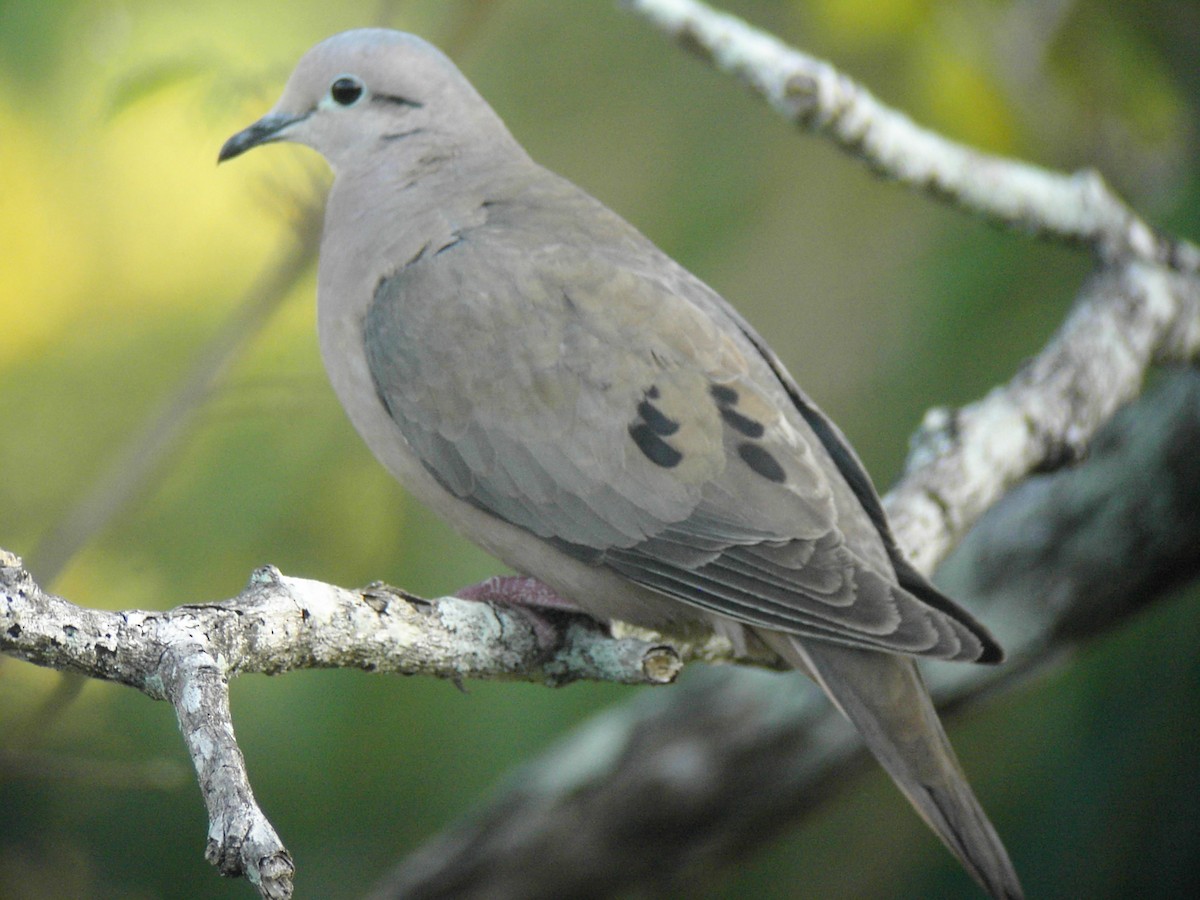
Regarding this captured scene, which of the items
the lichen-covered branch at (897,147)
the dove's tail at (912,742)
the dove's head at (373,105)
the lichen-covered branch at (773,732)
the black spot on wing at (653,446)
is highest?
the dove's head at (373,105)

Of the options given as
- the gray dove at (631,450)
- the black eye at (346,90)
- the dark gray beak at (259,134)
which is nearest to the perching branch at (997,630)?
the gray dove at (631,450)

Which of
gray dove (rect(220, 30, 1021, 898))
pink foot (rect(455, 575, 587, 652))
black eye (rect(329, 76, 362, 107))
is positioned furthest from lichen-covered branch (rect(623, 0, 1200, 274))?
pink foot (rect(455, 575, 587, 652))

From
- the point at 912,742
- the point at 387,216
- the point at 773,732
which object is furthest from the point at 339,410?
the point at 912,742

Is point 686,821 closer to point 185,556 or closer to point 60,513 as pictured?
point 185,556

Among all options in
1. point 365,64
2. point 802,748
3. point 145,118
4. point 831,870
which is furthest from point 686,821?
point 145,118

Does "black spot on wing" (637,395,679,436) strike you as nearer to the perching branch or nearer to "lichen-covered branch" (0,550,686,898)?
"lichen-covered branch" (0,550,686,898)

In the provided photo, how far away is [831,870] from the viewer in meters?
3.70

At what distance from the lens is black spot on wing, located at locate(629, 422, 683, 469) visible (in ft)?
7.09

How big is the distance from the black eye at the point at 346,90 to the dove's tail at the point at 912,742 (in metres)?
1.46

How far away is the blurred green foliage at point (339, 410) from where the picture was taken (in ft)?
10.6

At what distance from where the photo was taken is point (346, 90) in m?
2.69

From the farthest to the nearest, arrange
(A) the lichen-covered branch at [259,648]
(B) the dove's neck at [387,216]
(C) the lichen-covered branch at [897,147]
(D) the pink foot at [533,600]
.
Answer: (C) the lichen-covered branch at [897,147], (B) the dove's neck at [387,216], (D) the pink foot at [533,600], (A) the lichen-covered branch at [259,648]

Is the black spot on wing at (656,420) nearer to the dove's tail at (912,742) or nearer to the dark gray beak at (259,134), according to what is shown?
the dove's tail at (912,742)

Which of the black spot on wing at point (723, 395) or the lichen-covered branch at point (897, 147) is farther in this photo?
the lichen-covered branch at point (897, 147)
